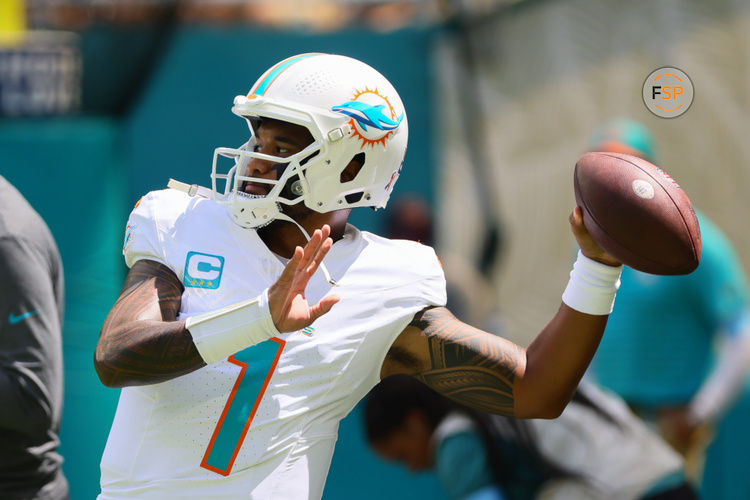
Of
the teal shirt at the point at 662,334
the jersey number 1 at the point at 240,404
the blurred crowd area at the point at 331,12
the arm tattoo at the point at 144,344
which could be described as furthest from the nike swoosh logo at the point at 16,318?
the blurred crowd area at the point at 331,12

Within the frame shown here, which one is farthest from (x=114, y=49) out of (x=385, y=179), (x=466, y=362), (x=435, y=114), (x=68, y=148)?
(x=466, y=362)

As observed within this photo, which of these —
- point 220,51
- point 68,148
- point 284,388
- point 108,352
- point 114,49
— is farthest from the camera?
point 220,51

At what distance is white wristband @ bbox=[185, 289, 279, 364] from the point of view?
209 centimetres

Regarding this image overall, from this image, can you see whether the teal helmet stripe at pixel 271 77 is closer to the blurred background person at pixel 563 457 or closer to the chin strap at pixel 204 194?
the chin strap at pixel 204 194

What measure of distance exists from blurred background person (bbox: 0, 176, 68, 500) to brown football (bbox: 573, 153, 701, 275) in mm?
1350

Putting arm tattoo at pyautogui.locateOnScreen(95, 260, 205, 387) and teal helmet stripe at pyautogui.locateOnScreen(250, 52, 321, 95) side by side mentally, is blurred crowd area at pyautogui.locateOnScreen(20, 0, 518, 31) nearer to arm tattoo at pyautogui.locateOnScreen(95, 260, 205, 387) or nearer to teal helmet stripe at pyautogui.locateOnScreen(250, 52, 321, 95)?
teal helmet stripe at pyautogui.locateOnScreen(250, 52, 321, 95)

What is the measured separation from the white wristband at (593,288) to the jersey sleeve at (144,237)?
0.87 m

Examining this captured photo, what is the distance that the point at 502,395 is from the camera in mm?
2340

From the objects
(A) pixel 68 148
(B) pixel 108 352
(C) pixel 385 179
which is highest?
(C) pixel 385 179

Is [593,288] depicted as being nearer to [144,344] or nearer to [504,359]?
[504,359]

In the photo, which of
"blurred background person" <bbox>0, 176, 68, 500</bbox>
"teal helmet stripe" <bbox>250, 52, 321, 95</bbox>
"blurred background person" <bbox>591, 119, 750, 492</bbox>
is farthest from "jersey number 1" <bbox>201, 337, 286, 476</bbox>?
"blurred background person" <bbox>591, 119, 750, 492</bbox>

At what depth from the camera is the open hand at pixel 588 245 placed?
91.0 inches

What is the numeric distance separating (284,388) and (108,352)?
1.23 ft

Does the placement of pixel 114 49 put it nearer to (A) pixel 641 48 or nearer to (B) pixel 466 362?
(A) pixel 641 48
